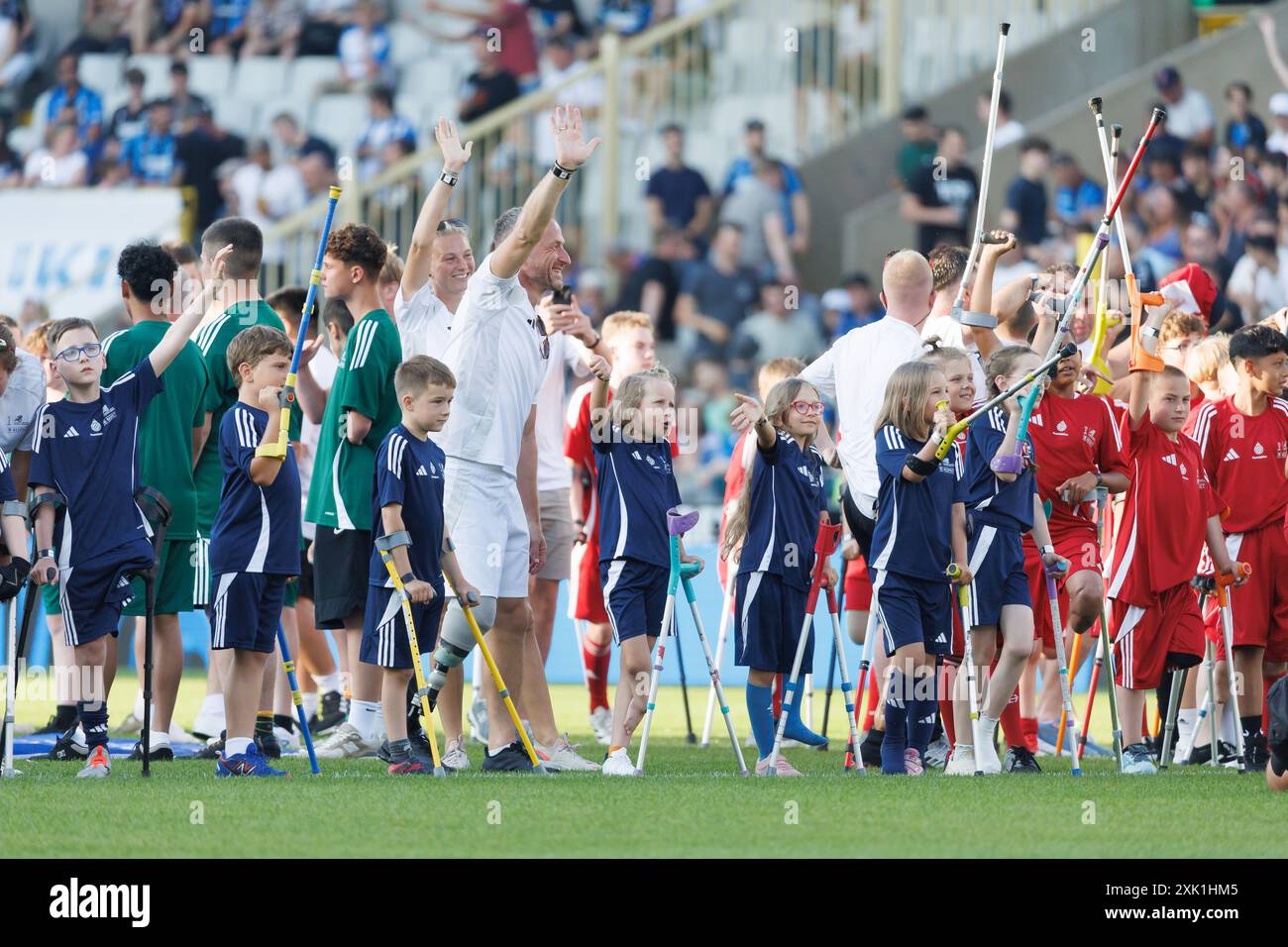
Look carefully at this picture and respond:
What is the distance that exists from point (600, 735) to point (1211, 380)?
12.1ft

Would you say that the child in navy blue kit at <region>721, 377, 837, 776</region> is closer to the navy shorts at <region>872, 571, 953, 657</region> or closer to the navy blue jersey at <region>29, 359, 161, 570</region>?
the navy shorts at <region>872, 571, 953, 657</region>

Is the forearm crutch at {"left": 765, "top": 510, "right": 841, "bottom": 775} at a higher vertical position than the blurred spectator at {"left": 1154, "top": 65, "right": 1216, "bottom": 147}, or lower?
lower

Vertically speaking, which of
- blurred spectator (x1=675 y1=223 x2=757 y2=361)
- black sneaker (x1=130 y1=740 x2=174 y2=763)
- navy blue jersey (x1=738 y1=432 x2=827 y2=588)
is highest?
blurred spectator (x1=675 y1=223 x2=757 y2=361)

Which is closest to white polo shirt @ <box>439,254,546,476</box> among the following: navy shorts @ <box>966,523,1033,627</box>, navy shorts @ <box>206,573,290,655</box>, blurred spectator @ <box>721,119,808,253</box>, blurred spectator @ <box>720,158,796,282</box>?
navy shorts @ <box>206,573,290,655</box>

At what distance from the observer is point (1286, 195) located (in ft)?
58.4

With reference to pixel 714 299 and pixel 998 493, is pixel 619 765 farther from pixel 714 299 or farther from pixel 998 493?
pixel 714 299

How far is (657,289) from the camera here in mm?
19031

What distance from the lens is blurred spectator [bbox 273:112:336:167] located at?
21453mm

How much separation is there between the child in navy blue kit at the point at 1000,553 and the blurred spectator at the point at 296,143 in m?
13.5

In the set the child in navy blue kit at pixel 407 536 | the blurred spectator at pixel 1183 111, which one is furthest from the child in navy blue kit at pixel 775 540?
the blurred spectator at pixel 1183 111

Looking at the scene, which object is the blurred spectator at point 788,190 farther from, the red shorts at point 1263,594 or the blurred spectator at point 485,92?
the red shorts at point 1263,594

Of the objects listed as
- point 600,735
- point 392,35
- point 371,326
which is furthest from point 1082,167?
point 371,326

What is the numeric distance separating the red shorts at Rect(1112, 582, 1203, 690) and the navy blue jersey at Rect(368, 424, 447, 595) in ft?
11.0
